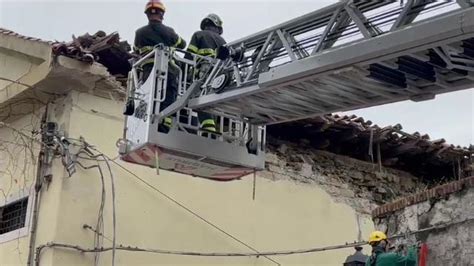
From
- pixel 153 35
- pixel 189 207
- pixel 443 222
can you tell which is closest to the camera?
pixel 443 222

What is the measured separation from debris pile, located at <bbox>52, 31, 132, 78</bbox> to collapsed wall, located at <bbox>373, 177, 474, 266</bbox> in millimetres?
4003

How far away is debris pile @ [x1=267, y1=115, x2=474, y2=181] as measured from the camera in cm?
1173

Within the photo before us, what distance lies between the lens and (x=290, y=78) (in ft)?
21.6

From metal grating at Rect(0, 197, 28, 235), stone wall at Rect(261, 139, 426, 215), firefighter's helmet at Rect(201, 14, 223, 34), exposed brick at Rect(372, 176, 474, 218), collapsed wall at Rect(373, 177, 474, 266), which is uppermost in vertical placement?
firefighter's helmet at Rect(201, 14, 223, 34)

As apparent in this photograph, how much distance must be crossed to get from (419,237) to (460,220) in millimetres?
533

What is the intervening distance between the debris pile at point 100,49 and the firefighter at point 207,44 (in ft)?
5.65

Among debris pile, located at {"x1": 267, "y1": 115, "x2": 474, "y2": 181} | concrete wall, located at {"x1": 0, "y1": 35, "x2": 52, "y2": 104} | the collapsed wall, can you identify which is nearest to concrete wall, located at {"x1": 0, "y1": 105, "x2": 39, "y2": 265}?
concrete wall, located at {"x1": 0, "y1": 35, "x2": 52, "y2": 104}

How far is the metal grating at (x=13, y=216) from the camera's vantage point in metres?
10.1

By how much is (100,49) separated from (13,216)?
255 cm

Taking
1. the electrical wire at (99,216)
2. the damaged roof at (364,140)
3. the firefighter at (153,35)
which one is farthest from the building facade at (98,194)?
the firefighter at (153,35)

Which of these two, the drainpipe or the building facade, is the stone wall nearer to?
the building facade

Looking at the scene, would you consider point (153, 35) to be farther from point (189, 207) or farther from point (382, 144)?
point (382, 144)

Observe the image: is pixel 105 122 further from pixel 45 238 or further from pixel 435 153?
pixel 435 153

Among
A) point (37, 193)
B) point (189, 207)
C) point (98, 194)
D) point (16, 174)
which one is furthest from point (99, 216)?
point (16, 174)
